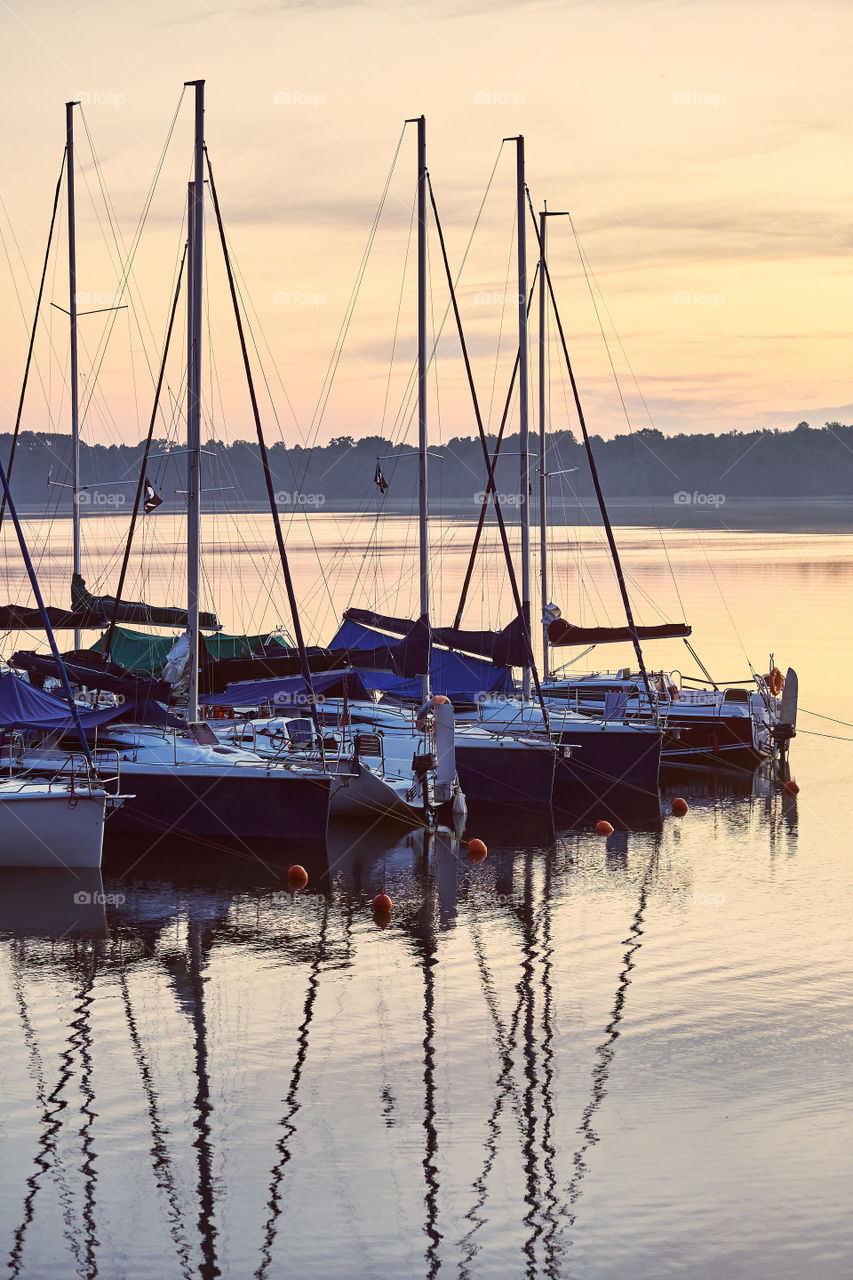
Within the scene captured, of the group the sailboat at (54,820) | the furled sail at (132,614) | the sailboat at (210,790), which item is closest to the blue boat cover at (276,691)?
the sailboat at (210,790)

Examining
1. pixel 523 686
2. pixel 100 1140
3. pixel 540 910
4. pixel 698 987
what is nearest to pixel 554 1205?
pixel 100 1140

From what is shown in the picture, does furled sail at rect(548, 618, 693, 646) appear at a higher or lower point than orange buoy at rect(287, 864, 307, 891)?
higher

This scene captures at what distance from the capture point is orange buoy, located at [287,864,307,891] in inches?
953

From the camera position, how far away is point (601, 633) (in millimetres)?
37844

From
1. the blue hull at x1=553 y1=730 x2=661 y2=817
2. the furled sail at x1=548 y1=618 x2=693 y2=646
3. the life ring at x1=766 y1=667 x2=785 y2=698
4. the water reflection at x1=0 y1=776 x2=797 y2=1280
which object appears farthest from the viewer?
the life ring at x1=766 y1=667 x2=785 y2=698

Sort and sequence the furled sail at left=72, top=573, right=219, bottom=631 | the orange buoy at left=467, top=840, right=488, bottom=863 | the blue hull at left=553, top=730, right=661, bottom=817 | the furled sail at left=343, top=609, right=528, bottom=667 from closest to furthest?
the orange buoy at left=467, top=840, right=488, bottom=863 → the blue hull at left=553, top=730, right=661, bottom=817 → the furled sail at left=343, top=609, right=528, bottom=667 → the furled sail at left=72, top=573, right=219, bottom=631

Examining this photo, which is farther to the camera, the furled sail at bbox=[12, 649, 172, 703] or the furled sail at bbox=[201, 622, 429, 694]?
the furled sail at bbox=[201, 622, 429, 694]

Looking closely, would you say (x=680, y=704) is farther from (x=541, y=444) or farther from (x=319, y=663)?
(x=319, y=663)

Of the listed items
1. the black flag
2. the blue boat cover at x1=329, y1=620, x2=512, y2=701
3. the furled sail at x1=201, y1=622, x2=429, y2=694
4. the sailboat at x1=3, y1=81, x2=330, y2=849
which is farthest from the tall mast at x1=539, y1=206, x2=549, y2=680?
the sailboat at x1=3, y1=81, x2=330, y2=849

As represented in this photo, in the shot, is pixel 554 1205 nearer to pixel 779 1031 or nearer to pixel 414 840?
pixel 779 1031

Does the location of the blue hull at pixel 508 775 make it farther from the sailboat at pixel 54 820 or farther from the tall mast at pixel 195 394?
the sailboat at pixel 54 820

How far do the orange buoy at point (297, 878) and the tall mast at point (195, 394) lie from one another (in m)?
4.78

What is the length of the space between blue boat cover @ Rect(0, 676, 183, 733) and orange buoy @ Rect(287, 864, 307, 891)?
15.5 ft

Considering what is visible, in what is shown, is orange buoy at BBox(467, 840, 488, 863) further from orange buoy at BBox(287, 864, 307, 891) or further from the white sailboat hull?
the white sailboat hull
